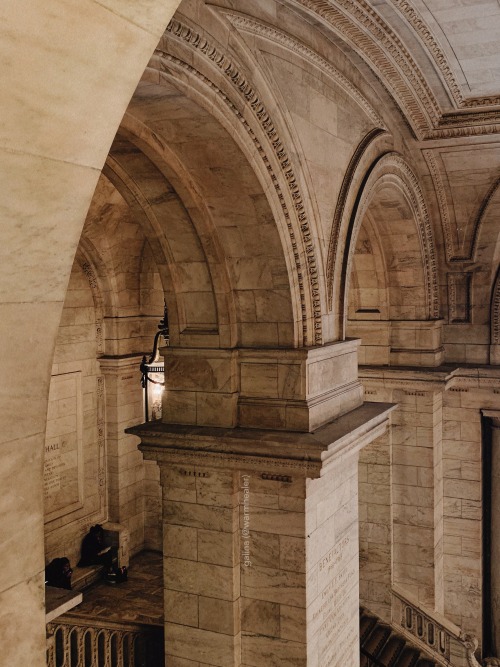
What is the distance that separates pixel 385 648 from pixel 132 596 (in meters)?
3.83

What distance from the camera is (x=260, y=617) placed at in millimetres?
5887

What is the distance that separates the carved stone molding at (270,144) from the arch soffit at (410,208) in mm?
890

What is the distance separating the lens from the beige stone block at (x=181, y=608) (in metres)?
6.04

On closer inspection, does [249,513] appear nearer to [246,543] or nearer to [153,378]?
[246,543]

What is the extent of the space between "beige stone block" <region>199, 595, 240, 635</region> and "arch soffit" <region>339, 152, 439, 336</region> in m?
2.80

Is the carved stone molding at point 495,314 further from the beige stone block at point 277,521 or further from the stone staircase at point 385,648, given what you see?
the beige stone block at point 277,521

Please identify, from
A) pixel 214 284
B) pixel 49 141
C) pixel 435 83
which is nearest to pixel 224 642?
pixel 214 284

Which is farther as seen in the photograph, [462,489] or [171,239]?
[462,489]

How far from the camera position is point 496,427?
1170cm

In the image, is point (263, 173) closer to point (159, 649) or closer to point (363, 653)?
point (159, 649)

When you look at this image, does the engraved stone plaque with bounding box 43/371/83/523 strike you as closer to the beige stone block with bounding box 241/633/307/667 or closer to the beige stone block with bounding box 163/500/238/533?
the beige stone block with bounding box 163/500/238/533

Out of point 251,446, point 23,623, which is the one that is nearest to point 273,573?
point 251,446

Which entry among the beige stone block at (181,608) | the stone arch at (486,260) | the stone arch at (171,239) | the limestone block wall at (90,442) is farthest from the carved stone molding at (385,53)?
the limestone block wall at (90,442)

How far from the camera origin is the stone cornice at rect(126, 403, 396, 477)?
550 centimetres
